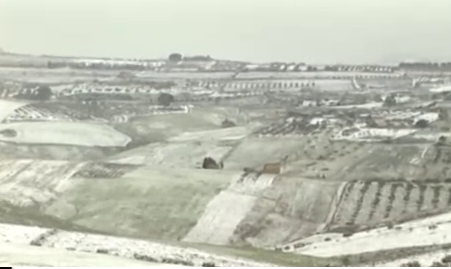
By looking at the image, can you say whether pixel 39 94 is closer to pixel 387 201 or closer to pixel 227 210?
pixel 227 210

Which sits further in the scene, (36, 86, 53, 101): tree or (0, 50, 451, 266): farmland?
(36, 86, 53, 101): tree

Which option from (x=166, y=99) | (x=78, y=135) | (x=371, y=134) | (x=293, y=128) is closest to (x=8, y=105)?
(x=78, y=135)

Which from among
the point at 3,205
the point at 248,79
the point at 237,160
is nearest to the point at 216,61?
the point at 248,79

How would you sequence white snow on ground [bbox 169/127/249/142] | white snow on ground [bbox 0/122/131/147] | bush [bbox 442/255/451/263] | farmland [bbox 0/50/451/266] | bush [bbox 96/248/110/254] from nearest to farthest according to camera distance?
bush [bbox 442/255/451/263]
farmland [bbox 0/50/451/266]
bush [bbox 96/248/110/254]
white snow on ground [bbox 169/127/249/142]
white snow on ground [bbox 0/122/131/147]

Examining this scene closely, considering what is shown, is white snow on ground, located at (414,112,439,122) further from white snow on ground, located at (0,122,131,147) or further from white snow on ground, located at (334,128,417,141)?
white snow on ground, located at (0,122,131,147)

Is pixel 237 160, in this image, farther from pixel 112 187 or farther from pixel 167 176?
pixel 112 187

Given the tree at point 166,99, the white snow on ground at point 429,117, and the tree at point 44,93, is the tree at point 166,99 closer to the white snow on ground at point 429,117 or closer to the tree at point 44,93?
the tree at point 44,93

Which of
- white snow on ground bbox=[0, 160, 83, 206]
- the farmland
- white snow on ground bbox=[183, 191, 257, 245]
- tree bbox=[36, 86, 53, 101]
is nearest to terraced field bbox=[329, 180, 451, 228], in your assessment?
the farmland

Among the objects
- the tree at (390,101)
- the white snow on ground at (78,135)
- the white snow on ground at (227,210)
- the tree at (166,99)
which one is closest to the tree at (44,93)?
the white snow on ground at (78,135)
